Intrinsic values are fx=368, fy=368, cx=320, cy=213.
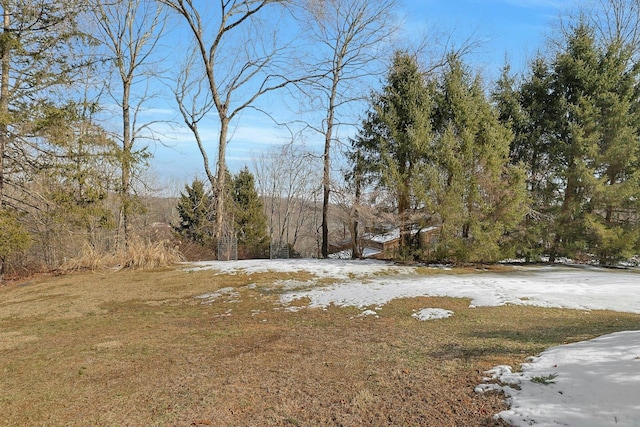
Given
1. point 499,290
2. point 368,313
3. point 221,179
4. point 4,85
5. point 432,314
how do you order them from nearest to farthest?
point 432,314, point 368,313, point 499,290, point 4,85, point 221,179

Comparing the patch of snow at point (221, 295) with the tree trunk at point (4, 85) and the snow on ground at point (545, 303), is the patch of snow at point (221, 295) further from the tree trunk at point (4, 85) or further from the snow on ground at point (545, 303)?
the tree trunk at point (4, 85)

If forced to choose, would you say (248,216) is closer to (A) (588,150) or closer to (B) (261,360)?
(A) (588,150)

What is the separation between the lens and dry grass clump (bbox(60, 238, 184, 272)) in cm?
977

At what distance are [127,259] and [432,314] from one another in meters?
8.44

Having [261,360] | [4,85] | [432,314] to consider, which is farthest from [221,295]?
[4,85]

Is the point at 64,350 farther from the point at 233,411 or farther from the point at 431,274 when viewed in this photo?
the point at 431,274

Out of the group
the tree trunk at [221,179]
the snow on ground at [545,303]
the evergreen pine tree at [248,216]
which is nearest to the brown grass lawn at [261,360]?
the snow on ground at [545,303]

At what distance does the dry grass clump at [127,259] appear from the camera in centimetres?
977

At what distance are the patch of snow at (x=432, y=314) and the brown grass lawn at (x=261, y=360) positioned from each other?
0.16 metres

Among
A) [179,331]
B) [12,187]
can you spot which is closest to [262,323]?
[179,331]

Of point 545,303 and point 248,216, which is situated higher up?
point 248,216

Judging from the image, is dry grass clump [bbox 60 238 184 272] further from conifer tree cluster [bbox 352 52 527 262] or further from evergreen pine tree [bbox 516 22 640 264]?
evergreen pine tree [bbox 516 22 640 264]

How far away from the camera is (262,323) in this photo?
5.11 metres

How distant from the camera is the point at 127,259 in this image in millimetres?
10094
